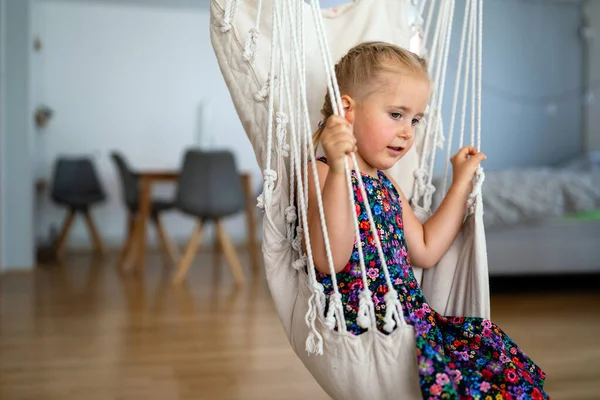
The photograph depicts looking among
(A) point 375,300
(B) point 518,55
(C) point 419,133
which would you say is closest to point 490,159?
(B) point 518,55

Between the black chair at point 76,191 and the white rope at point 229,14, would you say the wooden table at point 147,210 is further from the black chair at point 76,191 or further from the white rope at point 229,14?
the white rope at point 229,14

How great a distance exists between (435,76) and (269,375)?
114 cm

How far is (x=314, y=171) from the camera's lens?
40.7 inches

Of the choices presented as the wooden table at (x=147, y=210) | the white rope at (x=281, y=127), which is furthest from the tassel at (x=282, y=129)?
the wooden table at (x=147, y=210)

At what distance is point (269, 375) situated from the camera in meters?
2.09

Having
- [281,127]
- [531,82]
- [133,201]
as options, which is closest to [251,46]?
[281,127]

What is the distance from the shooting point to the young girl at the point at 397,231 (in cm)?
99

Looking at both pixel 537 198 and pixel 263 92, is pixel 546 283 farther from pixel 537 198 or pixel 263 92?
pixel 263 92

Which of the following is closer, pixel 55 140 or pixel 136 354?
pixel 136 354

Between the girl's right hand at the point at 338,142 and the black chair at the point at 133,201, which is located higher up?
the girl's right hand at the point at 338,142

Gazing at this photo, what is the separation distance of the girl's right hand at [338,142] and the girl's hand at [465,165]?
1.02 ft

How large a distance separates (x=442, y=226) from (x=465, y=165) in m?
0.12

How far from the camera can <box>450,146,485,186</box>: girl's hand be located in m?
1.22

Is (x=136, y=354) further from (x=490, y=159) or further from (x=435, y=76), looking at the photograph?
(x=490, y=159)
